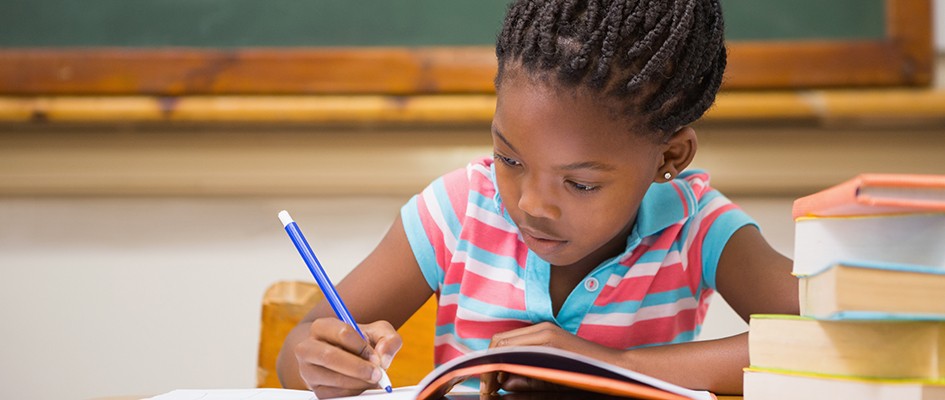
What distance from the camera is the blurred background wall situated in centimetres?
131

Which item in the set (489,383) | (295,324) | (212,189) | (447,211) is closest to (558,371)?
(489,383)

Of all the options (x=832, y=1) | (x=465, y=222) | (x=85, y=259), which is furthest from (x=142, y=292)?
(x=832, y=1)

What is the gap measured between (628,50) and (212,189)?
2.74ft

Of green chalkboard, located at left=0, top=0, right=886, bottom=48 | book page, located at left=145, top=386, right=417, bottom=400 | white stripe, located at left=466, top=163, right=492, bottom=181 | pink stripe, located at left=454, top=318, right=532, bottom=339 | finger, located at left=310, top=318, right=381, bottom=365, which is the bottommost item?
book page, located at left=145, top=386, right=417, bottom=400

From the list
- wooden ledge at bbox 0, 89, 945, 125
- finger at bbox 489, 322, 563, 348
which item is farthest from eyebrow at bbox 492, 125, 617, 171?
wooden ledge at bbox 0, 89, 945, 125

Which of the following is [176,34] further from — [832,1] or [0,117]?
[832,1]

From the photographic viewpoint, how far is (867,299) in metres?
0.47

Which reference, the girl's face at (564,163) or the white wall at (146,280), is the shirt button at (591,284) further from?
the white wall at (146,280)

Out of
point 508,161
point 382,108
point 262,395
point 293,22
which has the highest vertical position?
point 293,22

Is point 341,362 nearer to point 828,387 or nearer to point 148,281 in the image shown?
point 828,387

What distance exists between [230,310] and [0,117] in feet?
1.47

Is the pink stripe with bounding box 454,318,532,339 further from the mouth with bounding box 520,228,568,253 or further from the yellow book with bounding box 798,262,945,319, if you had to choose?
the yellow book with bounding box 798,262,945,319

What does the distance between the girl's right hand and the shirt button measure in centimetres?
24

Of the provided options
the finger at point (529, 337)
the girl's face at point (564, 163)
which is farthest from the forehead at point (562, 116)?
the finger at point (529, 337)
